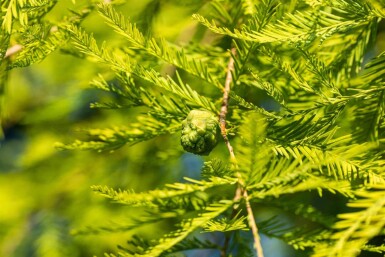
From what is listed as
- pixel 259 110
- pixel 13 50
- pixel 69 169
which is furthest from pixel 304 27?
pixel 69 169

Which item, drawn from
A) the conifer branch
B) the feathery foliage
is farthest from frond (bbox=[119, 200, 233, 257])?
the conifer branch

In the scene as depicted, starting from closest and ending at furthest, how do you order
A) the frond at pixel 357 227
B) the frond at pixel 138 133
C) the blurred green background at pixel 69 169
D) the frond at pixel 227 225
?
the frond at pixel 357 227, the frond at pixel 227 225, the frond at pixel 138 133, the blurred green background at pixel 69 169

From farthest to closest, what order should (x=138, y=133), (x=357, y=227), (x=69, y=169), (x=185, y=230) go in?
(x=69, y=169) < (x=138, y=133) < (x=185, y=230) < (x=357, y=227)

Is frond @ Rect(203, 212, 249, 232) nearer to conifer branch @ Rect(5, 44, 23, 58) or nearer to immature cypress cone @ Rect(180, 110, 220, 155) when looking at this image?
immature cypress cone @ Rect(180, 110, 220, 155)

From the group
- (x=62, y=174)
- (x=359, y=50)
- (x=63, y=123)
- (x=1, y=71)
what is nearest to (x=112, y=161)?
(x=62, y=174)

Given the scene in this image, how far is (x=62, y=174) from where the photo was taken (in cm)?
106

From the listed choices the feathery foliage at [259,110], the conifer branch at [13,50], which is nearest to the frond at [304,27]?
the feathery foliage at [259,110]

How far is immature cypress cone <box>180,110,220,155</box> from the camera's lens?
53cm

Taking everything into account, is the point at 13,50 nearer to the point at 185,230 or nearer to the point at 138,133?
the point at 138,133

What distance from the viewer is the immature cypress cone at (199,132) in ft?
1.74

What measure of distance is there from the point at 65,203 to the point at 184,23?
1.54 ft

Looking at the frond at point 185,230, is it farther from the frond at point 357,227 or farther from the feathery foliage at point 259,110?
the frond at point 357,227

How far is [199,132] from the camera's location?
527 millimetres

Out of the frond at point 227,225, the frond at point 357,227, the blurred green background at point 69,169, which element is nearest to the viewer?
the frond at point 357,227
